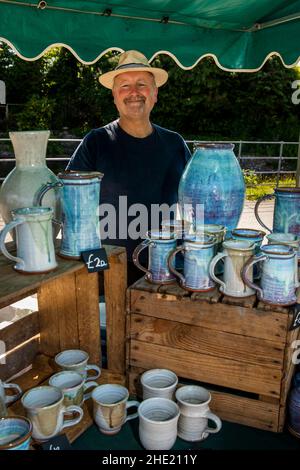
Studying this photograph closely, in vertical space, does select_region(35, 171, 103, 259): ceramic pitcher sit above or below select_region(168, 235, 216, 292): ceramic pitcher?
above

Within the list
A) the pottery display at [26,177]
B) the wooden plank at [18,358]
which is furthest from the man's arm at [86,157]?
the wooden plank at [18,358]

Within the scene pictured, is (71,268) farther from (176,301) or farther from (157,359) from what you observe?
(157,359)

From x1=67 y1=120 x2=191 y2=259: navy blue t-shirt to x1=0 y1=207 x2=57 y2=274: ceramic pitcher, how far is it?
1102mm

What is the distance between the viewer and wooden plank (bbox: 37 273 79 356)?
64.0 inches

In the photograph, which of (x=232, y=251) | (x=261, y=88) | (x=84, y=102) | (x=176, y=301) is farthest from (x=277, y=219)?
(x=84, y=102)

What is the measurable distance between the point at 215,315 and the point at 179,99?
11.4 metres

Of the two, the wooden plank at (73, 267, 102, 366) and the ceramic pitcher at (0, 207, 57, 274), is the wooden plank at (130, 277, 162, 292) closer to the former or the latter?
the wooden plank at (73, 267, 102, 366)

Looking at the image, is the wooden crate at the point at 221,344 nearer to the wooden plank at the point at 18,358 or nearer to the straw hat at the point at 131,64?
the wooden plank at the point at 18,358

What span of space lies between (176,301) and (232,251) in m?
0.24

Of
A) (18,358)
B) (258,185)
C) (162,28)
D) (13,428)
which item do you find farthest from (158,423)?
(258,185)

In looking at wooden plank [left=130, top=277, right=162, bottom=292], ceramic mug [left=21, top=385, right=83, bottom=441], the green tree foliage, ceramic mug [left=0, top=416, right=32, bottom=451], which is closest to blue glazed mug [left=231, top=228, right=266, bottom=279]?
wooden plank [left=130, top=277, right=162, bottom=292]

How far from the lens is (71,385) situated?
139 centimetres

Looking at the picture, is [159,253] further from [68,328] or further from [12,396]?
[12,396]

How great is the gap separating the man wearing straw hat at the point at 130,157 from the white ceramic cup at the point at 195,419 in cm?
113
